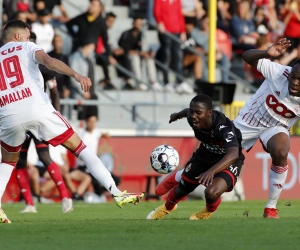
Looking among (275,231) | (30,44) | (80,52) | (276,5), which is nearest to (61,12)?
(80,52)

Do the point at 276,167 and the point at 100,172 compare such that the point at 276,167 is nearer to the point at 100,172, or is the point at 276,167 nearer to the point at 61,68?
the point at 100,172

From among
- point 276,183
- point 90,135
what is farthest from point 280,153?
point 90,135

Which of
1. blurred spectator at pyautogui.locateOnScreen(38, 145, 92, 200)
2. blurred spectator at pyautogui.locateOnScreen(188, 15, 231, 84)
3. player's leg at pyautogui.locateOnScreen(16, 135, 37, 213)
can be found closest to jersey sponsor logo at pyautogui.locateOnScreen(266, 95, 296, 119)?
player's leg at pyautogui.locateOnScreen(16, 135, 37, 213)

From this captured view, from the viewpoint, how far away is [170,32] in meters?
21.0

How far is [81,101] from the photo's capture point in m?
17.7

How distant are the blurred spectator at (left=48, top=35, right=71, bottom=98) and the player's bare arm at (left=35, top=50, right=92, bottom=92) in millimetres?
8293

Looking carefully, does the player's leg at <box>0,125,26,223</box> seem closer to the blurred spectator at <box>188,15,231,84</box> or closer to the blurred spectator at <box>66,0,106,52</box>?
the blurred spectator at <box>66,0,106,52</box>

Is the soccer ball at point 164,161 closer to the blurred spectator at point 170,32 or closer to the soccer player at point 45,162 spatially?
the soccer player at point 45,162

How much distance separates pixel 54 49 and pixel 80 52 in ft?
2.82

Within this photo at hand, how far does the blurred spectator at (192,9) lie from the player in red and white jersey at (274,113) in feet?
33.9

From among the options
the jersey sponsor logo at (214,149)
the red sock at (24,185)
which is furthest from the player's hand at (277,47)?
the red sock at (24,185)

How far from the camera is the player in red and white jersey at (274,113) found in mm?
10250

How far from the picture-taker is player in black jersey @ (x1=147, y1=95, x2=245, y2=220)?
31.1 feet

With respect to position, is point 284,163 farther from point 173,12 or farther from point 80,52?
point 173,12
